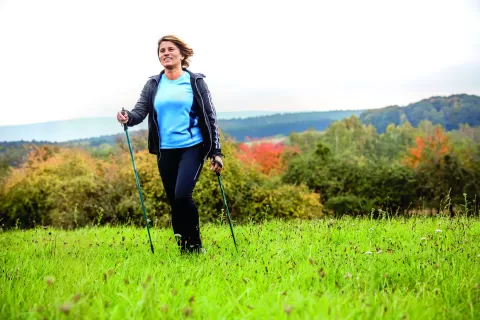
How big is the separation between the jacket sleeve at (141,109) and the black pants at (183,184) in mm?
558

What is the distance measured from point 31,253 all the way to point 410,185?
39.8 m

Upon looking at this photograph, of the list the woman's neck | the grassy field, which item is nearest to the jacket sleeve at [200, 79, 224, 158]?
the woman's neck

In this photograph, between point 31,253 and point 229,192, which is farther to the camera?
point 229,192

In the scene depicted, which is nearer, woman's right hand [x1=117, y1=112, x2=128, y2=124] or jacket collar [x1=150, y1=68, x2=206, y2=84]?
woman's right hand [x1=117, y1=112, x2=128, y2=124]

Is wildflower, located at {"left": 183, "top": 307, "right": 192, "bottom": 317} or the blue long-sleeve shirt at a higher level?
the blue long-sleeve shirt

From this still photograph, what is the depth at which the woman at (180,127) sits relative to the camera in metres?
5.03

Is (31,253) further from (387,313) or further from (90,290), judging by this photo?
(387,313)

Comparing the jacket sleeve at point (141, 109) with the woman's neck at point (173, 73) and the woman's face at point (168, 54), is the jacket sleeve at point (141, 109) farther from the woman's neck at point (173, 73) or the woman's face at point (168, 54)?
the woman's face at point (168, 54)

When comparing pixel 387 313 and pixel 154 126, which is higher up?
pixel 154 126

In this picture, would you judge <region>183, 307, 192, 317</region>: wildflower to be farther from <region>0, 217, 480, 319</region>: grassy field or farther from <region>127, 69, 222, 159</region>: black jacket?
<region>127, 69, 222, 159</region>: black jacket

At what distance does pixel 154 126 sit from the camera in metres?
5.21

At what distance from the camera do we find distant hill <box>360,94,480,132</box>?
127 metres

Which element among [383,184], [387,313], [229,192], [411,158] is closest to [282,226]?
[387,313]

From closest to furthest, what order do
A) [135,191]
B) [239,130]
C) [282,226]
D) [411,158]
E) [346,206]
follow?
1. [282,226]
2. [135,191]
3. [346,206]
4. [411,158]
5. [239,130]
